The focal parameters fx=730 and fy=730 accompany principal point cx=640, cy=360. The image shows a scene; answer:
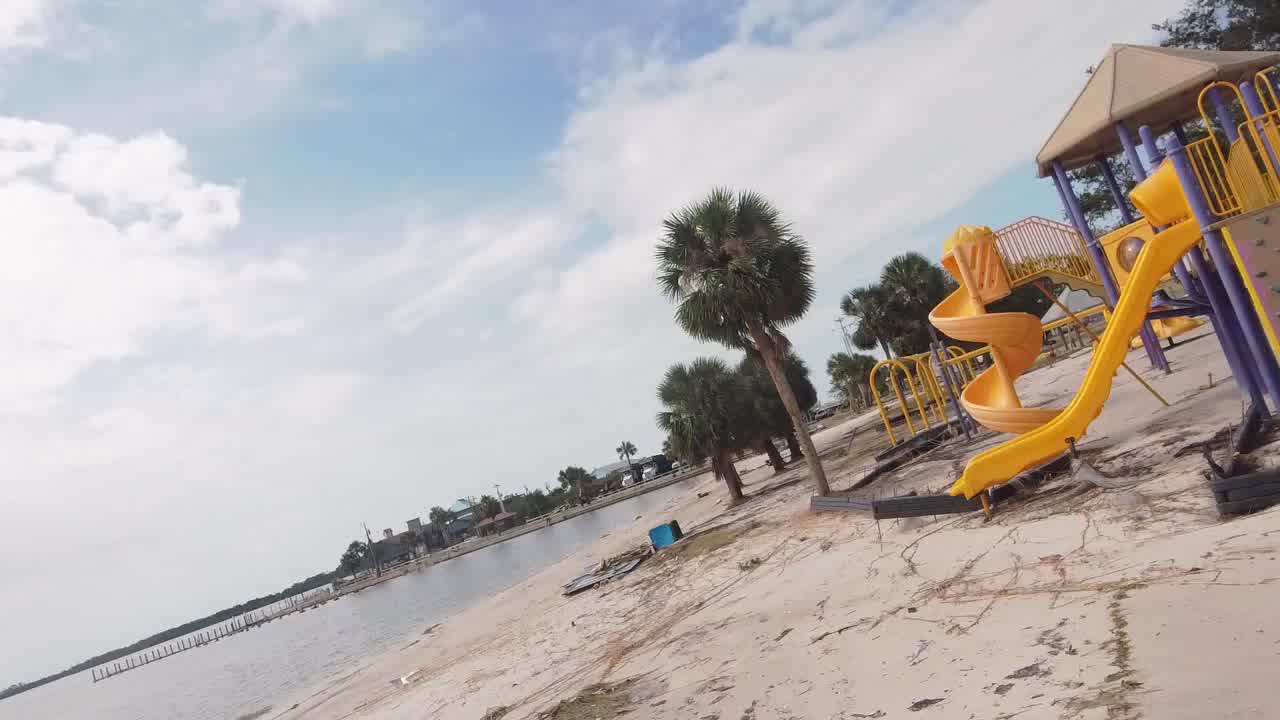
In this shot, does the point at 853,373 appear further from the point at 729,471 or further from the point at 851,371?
the point at 729,471

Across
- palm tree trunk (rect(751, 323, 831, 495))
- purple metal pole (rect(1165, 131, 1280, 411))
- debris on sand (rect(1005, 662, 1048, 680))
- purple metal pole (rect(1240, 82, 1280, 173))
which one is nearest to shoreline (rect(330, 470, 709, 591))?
palm tree trunk (rect(751, 323, 831, 495))

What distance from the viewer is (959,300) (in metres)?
16.1

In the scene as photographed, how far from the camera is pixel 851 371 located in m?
88.8

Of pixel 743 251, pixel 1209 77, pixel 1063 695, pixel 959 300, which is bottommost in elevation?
pixel 1063 695

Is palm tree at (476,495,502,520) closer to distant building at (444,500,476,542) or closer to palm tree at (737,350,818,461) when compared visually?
distant building at (444,500,476,542)

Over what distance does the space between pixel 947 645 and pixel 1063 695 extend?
5.65ft

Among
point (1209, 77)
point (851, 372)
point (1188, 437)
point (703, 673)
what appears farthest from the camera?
point (851, 372)

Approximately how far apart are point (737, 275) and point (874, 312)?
105 ft

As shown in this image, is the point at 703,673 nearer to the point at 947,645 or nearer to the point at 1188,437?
the point at 947,645

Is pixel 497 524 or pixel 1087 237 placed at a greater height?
pixel 1087 237

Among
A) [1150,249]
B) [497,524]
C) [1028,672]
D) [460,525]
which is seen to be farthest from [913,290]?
[460,525]

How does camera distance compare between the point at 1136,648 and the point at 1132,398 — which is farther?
the point at 1132,398

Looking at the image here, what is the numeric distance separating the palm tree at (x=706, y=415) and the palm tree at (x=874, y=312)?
19.2m

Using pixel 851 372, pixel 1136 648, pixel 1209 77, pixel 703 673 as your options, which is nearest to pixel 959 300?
pixel 1209 77
